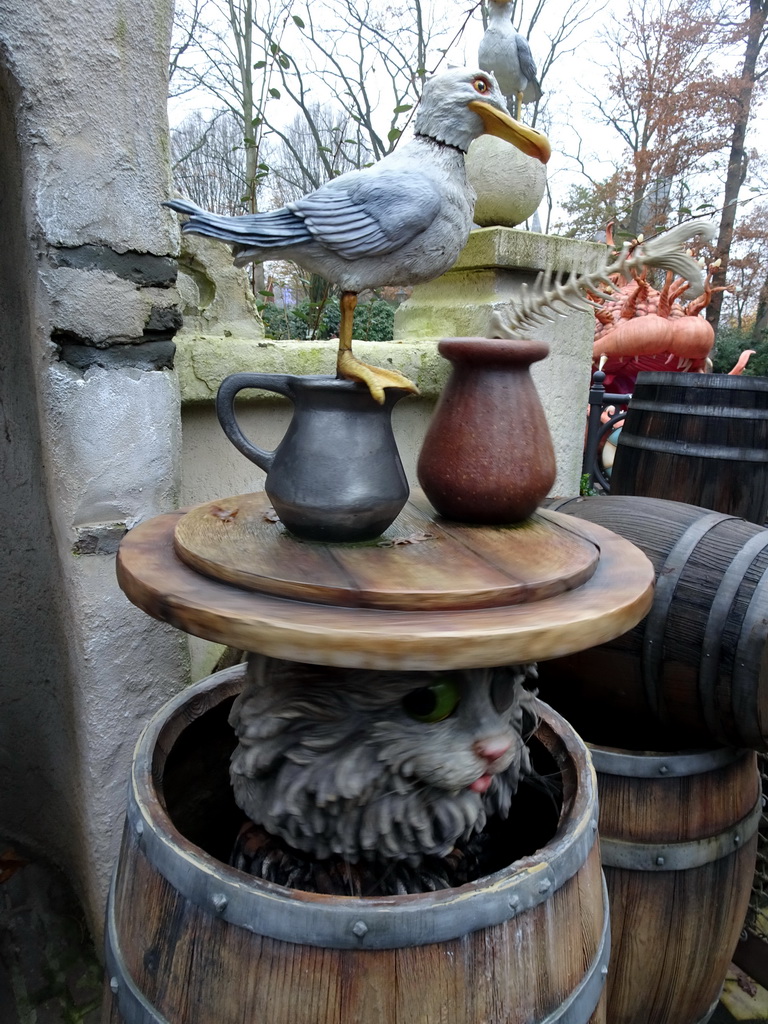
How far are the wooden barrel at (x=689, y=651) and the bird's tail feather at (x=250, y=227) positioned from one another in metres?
0.80

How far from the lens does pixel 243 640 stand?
0.64 m

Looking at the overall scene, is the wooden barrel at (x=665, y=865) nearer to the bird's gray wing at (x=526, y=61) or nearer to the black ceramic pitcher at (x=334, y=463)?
the black ceramic pitcher at (x=334, y=463)

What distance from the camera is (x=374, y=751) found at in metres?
0.81

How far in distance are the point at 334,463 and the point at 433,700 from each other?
30 cm

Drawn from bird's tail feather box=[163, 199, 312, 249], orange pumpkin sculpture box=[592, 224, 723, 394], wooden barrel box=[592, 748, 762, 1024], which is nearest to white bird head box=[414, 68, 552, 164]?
bird's tail feather box=[163, 199, 312, 249]

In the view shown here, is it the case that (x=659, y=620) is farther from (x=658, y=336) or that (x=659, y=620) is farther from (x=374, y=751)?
→ (x=658, y=336)

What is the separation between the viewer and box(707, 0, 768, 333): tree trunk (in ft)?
27.2

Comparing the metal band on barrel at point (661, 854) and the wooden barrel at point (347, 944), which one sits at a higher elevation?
the wooden barrel at point (347, 944)

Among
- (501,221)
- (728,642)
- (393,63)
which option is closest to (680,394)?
(501,221)

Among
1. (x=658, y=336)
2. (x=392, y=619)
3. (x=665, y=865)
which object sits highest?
(x=658, y=336)

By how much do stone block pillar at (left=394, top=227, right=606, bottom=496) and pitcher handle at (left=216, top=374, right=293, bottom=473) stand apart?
3.18 ft

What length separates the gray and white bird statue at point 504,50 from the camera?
1664 mm

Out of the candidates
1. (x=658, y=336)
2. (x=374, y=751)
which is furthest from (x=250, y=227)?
(x=658, y=336)

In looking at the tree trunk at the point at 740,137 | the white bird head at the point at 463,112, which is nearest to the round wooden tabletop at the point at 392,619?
the white bird head at the point at 463,112
